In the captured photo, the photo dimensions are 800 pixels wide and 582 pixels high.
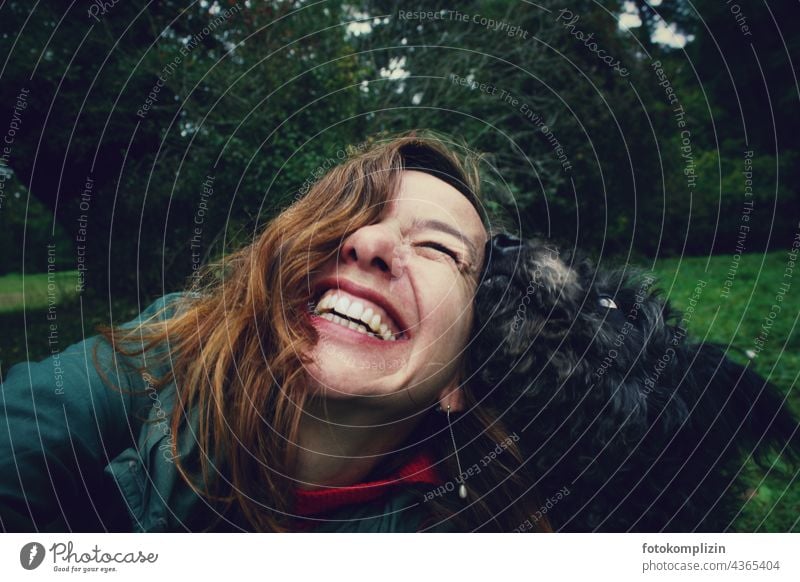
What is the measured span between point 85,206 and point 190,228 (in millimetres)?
322

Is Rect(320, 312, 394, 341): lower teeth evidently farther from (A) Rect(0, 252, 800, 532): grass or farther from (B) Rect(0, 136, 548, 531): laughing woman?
(A) Rect(0, 252, 800, 532): grass

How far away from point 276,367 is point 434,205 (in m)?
0.45

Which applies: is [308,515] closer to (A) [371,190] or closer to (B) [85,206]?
(A) [371,190]

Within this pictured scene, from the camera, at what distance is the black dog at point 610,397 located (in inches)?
42.5

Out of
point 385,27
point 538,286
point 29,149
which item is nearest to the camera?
point 538,286

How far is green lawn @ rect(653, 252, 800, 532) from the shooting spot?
137cm

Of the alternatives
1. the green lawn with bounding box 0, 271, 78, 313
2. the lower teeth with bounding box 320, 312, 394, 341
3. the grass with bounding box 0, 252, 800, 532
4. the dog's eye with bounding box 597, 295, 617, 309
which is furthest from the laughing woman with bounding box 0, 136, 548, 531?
the green lawn with bounding box 0, 271, 78, 313

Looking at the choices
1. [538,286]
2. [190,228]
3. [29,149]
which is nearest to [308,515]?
[538,286]

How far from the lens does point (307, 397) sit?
1116 millimetres

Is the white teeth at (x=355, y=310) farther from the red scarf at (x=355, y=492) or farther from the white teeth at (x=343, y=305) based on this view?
the red scarf at (x=355, y=492)

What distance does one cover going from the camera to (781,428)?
3.85 feet
